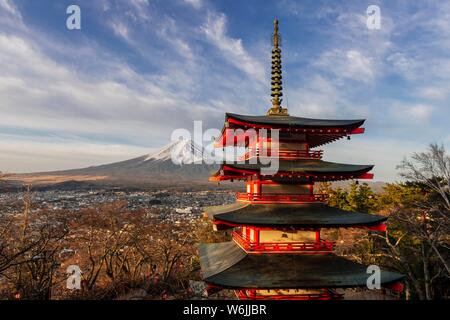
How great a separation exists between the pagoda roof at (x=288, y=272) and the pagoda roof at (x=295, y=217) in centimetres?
157

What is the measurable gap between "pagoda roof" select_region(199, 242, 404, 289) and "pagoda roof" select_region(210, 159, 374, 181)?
354cm

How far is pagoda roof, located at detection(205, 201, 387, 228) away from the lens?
1320 cm

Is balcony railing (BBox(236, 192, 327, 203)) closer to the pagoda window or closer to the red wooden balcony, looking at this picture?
the pagoda window

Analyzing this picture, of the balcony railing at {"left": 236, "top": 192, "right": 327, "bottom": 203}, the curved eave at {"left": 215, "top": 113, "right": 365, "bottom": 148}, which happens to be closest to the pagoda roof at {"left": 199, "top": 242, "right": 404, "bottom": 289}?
the balcony railing at {"left": 236, "top": 192, "right": 327, "bottom": 203}

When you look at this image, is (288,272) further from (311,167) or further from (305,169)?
(311,167)

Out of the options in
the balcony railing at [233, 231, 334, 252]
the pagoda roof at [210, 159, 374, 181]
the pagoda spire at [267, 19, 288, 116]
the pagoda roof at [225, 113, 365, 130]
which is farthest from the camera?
the pagoda spire at [267, 19, 288, 116]

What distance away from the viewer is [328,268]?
13.1 m

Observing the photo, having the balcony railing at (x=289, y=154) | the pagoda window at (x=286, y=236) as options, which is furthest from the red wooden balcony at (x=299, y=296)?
the balcony railing at (x=289, y=154)

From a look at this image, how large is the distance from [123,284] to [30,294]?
7916 millimetres

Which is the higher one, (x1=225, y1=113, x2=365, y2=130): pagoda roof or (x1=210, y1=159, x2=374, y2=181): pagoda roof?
(x1=225, y1=113, x2=365, y2=130): pagoda roof

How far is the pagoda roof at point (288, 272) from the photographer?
12148 mm

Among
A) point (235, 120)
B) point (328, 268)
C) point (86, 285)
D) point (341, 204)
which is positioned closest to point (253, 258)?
point (328, 268)

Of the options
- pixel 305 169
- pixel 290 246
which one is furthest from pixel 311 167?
pixel 290 246
